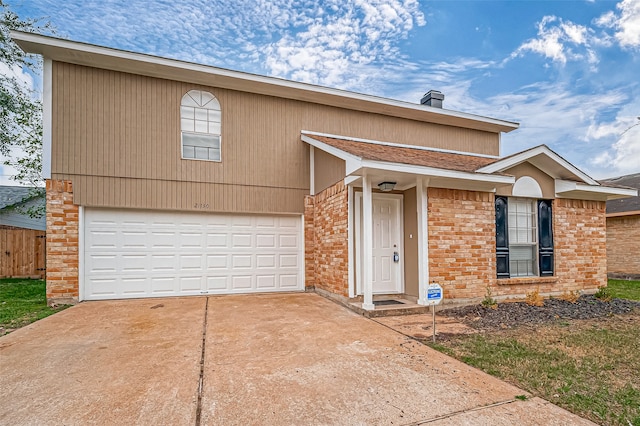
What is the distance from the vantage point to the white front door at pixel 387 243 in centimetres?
705

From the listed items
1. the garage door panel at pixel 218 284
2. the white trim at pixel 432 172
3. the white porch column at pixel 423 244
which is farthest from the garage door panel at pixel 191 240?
the white porch column at pixel 423 244

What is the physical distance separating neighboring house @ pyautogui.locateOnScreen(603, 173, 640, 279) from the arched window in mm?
14175

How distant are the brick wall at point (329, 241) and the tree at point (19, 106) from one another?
10487mm

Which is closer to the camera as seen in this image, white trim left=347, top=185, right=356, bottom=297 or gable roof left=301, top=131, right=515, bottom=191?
gable roof left=301, top=131, right=515, bottom=191

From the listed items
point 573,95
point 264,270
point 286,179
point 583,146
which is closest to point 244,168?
point 286,179

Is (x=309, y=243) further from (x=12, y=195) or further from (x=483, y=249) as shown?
(x=12, y=195)

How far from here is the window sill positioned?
6.78m

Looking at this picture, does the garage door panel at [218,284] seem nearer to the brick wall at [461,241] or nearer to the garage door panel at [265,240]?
the garage door panel at [265,240]

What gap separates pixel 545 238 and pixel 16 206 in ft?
69.5

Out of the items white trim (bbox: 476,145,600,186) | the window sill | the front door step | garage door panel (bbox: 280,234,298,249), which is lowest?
the front door step

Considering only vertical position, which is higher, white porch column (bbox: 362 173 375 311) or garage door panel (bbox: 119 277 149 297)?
white porch column (bbox: 362 173 375 311)

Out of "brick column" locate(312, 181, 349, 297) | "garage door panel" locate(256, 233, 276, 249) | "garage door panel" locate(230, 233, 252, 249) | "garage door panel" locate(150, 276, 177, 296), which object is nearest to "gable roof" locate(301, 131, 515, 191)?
"brick column" locate(312, 181, 349, 297)

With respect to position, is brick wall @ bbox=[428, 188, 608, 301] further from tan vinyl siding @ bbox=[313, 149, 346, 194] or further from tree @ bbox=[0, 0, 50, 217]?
tree @ bbox=[0, 0, 50, 217]

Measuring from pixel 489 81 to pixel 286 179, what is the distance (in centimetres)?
1129
